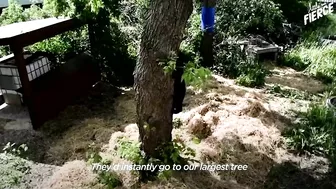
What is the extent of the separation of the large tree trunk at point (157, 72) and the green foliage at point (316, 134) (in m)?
1.56

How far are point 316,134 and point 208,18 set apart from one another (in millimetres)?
2836

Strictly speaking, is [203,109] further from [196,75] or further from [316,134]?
[196,75]

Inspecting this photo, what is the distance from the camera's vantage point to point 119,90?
5500 mm

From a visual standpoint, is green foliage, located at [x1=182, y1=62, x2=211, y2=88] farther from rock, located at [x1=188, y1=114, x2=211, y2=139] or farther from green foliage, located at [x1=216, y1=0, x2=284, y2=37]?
green foliage, located at [x1=216, y1=0, x2=284, y2=37]

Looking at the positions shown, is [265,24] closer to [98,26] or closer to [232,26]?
[232,26]

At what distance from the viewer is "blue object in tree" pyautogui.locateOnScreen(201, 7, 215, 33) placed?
5.65 metres

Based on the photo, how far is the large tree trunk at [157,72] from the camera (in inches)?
105

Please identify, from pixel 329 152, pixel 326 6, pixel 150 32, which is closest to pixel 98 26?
pixel 150 32

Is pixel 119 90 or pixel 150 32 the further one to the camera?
pixel 119 90

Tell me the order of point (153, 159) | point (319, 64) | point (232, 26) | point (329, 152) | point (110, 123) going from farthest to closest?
point (232, 26) < point (319, 64) < point (110, 123) < point (329, 152) < point (153, 159)

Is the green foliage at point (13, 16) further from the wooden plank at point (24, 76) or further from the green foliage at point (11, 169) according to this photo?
the green foliage at point (11, 169)

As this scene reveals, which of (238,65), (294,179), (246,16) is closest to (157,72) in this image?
(294,179)

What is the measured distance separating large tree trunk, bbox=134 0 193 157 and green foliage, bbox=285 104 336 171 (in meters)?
1.56

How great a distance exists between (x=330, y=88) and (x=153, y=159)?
11.8ft
